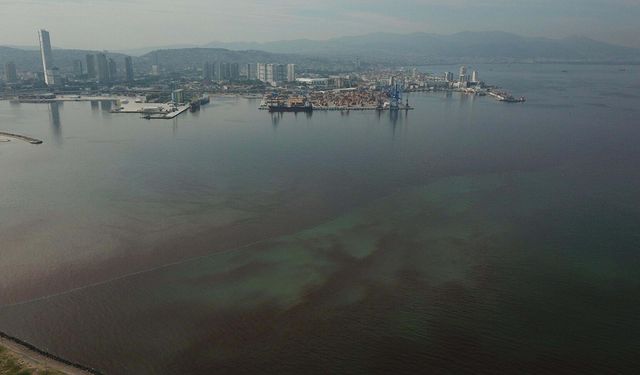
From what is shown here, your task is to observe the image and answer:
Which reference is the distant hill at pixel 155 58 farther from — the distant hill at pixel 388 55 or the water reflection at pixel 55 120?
the water reflection at pixel 55 120

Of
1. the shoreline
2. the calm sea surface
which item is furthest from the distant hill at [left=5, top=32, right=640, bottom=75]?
the shoreline

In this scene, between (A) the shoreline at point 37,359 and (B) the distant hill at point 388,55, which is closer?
(A) the shoreline at point 37,359

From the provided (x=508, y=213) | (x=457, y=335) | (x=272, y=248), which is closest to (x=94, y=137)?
(x=272, y=248)

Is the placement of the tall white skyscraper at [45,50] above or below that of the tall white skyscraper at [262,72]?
above

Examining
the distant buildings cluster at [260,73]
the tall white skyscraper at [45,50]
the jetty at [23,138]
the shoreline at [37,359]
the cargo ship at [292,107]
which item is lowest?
the shoreline at [37,359]

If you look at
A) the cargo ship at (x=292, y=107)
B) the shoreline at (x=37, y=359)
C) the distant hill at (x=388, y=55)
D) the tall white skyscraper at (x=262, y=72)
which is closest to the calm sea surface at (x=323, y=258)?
the shoreline at (x=37, y=359)

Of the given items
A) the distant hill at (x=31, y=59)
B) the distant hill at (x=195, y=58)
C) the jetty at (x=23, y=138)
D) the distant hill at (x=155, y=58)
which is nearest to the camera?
the jetty at (x=23, y=138)

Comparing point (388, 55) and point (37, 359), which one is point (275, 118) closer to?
point (37, 359)
